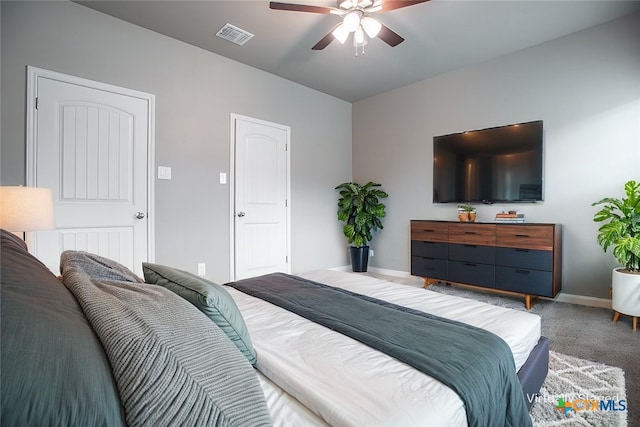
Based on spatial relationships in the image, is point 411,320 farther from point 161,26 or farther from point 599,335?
point 161,26

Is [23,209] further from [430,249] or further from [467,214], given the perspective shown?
[467,214]

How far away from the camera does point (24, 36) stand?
234cm

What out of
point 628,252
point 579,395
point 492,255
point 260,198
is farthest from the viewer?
point 260,198

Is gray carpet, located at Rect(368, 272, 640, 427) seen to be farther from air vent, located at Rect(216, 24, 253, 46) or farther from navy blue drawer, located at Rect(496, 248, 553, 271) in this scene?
air vent, located at Rect(216, 24, 253, 46)

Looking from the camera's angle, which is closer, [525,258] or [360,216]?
[525,258]

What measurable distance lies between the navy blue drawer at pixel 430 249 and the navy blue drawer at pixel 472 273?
0.15 metres

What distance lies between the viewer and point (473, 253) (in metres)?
3.33

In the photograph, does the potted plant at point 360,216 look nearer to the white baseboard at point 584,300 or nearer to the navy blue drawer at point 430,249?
the navy blue drawer at point 430,249

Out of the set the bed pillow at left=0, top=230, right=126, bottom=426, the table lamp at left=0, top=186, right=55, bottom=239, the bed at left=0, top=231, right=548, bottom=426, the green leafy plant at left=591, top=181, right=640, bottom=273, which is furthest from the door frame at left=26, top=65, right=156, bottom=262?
the green leafy plant at left=591, top=181, right=640, bottom=273

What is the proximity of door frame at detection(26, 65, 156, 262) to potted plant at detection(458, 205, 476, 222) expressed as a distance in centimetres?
345

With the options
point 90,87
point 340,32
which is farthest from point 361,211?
point 90,87

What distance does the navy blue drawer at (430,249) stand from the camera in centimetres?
357

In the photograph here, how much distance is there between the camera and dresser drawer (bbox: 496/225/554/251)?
284 centimetres

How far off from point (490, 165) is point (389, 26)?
6.43 feet
